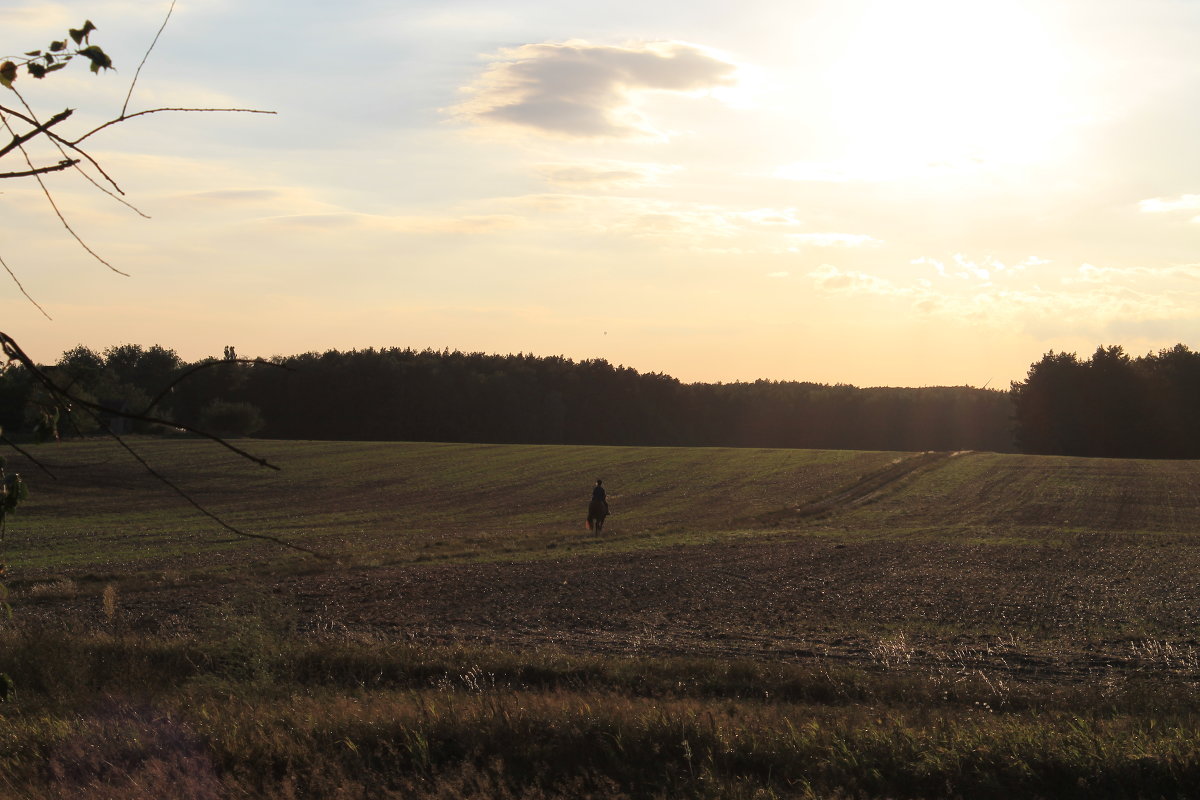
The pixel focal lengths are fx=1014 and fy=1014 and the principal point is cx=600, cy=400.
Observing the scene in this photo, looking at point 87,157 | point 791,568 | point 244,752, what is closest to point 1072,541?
point 791,568

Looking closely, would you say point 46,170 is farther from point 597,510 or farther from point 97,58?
point 597,510

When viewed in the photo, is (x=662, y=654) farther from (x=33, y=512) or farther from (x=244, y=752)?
(x=33, y=512)

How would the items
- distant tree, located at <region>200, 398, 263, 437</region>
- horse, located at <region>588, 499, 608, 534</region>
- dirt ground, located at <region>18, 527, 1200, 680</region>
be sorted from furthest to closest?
distant tree, located at <region>200, 398, 263, 437</region> < horse, located at <region>588, 499, 608, 534</region> < dirt ground, located at <region>18, 527, 1200, 680</region>

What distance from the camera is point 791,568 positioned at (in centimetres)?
2259

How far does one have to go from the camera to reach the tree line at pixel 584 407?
89750mm

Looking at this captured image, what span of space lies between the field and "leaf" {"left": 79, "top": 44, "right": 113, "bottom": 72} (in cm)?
135

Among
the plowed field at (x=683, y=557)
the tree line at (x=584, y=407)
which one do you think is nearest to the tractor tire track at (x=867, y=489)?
the plowed field at (x=683, y=557)

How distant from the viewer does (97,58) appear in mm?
3402

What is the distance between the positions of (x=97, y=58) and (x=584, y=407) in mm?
101741

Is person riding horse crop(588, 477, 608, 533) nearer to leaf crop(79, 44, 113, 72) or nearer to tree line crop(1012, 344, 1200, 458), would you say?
leaf crop(79, 44, 113, 72)

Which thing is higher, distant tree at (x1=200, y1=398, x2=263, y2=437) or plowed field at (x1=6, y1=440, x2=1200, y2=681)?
distant tree at (x1=200, y1=398, x2=263, y2=437)

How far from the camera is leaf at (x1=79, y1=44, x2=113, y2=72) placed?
339cm

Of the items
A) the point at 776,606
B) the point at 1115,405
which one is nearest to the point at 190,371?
the point at 776,606

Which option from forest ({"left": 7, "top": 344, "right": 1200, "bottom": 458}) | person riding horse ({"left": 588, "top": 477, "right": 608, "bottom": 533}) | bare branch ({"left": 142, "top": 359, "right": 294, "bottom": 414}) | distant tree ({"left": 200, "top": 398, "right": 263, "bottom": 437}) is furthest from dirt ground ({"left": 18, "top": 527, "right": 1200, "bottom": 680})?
distant tree ({"left": 200, "top": 398, "right": 263, "bottom": 437})
